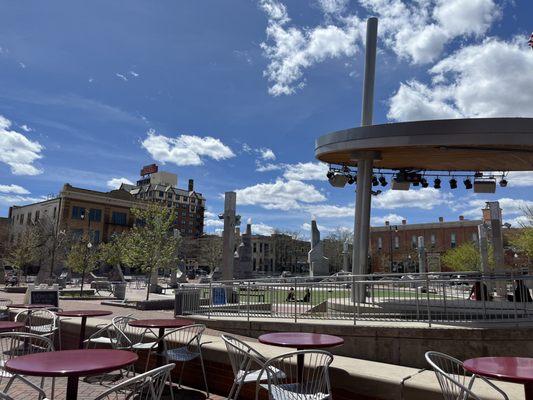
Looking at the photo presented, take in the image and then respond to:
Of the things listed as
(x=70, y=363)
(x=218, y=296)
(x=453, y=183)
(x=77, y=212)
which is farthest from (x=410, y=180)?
(x=77, y=212)

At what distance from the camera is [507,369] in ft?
11.5

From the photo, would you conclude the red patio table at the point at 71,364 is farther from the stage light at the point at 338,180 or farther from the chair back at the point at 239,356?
the stage light at the point at 338,180

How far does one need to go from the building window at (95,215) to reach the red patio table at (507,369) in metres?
80.1

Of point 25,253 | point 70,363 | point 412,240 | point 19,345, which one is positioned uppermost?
point 412,240

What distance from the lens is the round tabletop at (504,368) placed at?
10.7ft

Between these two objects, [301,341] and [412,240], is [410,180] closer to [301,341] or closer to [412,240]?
[301,341]

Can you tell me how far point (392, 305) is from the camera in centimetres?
1088

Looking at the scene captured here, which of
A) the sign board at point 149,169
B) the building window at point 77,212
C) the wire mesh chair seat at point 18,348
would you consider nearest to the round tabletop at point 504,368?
the wire mesh chair seat at point 18,348

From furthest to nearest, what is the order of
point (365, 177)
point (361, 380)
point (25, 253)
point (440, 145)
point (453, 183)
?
point (25, 253)
point (453, 183)
point (365, 177)
point (440, 145)
point (361, 380)

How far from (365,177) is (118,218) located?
74548 millimetres

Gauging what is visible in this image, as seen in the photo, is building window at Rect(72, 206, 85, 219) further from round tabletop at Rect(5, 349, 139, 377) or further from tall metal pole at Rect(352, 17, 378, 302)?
round tabletop at Rect(5, 349, 139, 377)

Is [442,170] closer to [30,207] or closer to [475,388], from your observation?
[475,388]

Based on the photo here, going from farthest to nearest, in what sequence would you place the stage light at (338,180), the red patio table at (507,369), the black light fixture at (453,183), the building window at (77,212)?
the building window at (77,212), the black light fixture at (453,183), the stage light at (338,180), the red patio table at (507,369)

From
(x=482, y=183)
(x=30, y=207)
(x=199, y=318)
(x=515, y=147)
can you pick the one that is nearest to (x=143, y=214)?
(x=199, y=318)
